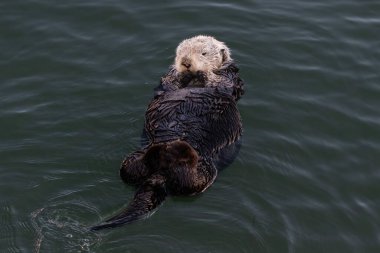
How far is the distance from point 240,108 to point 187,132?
4.96 ft

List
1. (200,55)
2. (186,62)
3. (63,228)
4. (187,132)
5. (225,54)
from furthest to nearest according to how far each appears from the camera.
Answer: (225,54), (200,55), (186,62), (187,132), (63,228)

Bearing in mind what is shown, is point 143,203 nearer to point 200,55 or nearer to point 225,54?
point 200,55

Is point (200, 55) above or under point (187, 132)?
above

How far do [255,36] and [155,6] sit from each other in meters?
1.43

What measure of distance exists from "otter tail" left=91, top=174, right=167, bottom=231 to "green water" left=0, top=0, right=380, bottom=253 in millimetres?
153

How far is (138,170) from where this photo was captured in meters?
5.65

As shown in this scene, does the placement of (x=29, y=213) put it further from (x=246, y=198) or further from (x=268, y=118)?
(x=268, y=118)

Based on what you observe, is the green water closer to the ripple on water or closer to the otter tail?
the ripple on water

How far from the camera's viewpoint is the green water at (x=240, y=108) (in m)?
5.57

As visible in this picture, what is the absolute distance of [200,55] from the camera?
289 inches

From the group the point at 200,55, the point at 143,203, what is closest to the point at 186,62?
the point at 200,55

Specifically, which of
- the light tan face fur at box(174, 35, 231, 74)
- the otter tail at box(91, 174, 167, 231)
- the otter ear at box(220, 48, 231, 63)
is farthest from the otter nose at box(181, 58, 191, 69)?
the otter tail at box(91, 174, 167, 231)

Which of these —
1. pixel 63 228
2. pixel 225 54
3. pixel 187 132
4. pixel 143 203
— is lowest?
pixel 63 228

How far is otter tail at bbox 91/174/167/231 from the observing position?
518 centimetres
